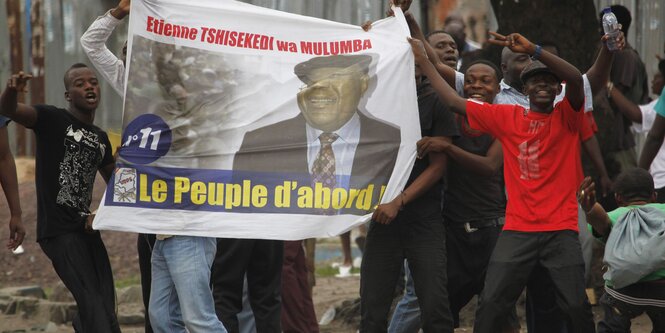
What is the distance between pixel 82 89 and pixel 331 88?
1.47 m

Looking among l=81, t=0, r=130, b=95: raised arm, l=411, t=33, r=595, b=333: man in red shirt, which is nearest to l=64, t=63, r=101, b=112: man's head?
l=81, t=0, r=130, b=95: raised arm

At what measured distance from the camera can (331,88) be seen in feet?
23.5

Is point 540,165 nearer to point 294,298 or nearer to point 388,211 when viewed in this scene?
point 388,211

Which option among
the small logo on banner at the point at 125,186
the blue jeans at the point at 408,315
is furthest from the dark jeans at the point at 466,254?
the small logo on banner at the point at 125,186

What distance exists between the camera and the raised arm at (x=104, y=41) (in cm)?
708

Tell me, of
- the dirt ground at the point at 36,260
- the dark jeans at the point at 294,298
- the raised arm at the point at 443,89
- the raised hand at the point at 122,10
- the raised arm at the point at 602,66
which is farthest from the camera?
the dirt ground at the point at 36,260

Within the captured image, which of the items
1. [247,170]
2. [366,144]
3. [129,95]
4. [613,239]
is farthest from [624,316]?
[129,95]

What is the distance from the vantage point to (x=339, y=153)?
23.4 feet

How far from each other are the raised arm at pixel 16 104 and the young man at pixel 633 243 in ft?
10.2

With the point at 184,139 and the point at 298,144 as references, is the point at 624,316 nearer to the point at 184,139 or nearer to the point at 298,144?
the point at 298,144

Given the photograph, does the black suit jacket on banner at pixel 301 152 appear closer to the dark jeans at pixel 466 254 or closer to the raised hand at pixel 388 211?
the raised hand at pixel 388 211

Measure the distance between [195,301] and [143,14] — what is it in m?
1.64

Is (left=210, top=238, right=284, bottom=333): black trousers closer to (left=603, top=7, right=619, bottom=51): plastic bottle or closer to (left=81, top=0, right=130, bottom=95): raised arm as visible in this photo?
(left=81, top=0, right=130, bottom=95): raised arm

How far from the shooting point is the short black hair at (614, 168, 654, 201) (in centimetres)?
696
